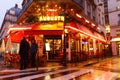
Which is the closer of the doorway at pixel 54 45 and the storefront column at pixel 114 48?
the doorway at pixel 54 45

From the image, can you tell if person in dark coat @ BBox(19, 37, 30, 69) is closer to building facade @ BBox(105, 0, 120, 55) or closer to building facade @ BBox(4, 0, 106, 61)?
building facade @ BBox(4, 0, 106, 61)

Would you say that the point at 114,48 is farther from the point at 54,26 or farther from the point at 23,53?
the point at 23,53

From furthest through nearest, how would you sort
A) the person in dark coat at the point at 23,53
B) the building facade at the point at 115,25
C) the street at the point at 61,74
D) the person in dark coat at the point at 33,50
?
the building facade at the point at 115,25 → the person in dark coat at the point at 23,53 → the person in dark coat at the point at 33,50 → the street at the point at 61,74

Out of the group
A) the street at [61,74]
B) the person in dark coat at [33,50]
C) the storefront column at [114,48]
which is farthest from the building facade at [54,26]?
the storefront column at [114,48]

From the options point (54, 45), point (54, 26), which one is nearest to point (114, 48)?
point (54, 45)

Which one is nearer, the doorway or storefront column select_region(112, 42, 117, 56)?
the doorway

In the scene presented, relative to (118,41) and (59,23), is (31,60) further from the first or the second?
(118,41)

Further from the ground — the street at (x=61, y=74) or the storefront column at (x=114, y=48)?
the storefront column at (x=114, y=48)

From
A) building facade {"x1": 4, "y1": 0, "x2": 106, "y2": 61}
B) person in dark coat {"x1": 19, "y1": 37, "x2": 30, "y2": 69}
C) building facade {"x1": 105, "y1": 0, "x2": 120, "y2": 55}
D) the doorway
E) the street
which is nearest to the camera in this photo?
the street

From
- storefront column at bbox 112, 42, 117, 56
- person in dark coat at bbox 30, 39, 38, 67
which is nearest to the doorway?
person in dark coat at bbox 30, 39, 38, 67

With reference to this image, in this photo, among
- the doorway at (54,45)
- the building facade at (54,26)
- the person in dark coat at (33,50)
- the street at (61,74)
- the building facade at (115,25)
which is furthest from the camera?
the building facade at (115,25)

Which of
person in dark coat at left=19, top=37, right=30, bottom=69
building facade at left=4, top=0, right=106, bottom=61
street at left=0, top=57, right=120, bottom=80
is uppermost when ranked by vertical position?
building facade at left=4, top=0, right=106, bottom=61

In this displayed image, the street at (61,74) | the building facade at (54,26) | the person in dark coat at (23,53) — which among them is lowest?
the street at (61,74)

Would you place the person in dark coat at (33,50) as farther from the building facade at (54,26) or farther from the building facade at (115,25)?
the building facade at (115,25)
